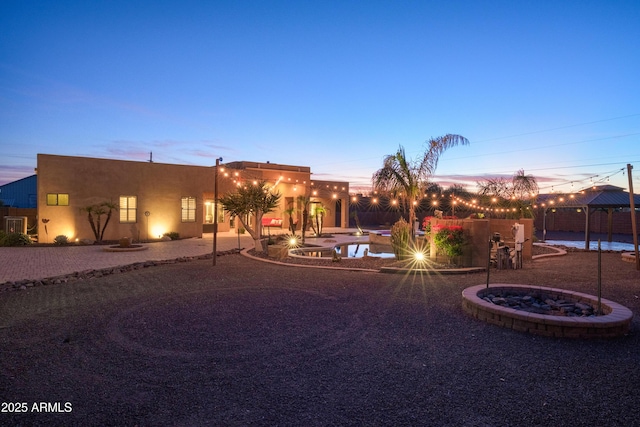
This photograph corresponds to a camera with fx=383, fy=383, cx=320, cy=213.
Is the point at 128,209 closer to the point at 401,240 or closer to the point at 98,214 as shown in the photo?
the point at 98,214

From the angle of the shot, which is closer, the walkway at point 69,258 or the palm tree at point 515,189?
the walkway at point 69,258

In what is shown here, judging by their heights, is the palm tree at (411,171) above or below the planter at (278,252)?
above

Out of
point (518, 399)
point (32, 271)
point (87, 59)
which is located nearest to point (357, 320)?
point (518, 399)

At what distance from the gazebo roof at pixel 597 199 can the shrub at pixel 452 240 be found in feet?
41.4

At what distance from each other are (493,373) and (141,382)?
329 cm

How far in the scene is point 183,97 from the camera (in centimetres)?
1883

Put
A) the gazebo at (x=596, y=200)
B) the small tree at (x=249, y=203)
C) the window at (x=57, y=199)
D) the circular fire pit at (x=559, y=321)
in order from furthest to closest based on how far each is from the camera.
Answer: the gazebo at (x=596, y=200) → the window at (x=57, y=199) → the small tree at (x=249, y=203) → the circular fire pit at (x=559, y=321)

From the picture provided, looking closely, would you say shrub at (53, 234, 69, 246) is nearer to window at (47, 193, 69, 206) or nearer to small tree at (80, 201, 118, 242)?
small tree at (80, 201, 118, 242)

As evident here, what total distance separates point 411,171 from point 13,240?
50.5 feet

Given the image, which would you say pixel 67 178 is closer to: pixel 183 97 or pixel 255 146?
pixel 183 97

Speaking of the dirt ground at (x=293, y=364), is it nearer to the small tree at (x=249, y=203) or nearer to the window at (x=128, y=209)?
the small tree at (x=249, y=203)

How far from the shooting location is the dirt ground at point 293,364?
9.75ft

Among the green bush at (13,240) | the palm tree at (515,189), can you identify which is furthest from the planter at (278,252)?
the palm tree at (515,189)

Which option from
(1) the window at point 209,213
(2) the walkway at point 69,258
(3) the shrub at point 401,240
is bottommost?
(2) the walkway at point 69,258
